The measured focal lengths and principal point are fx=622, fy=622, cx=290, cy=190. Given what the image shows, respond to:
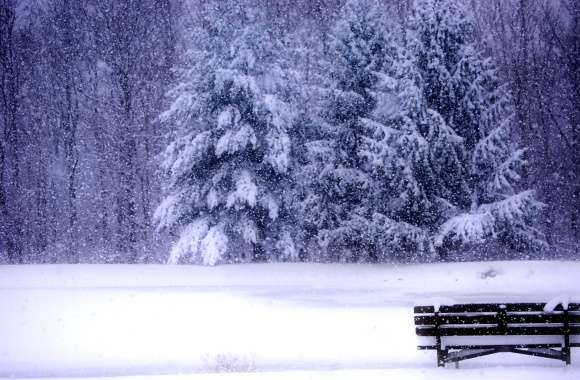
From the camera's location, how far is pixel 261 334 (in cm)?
1448

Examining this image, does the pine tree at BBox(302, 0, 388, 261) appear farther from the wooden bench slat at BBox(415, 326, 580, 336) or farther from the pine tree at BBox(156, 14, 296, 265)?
the wooden bench slat at BBox(415, 326, 580, 336)

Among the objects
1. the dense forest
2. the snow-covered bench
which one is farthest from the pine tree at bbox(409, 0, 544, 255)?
the snow-covered bench

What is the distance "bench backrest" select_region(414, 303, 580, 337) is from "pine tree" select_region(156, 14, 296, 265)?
19.2m

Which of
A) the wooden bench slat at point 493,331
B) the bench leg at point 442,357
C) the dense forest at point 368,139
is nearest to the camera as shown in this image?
the wooden bench slat at point 493,331

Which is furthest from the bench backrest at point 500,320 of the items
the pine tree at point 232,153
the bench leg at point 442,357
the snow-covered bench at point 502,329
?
the pine tree at point 232,153

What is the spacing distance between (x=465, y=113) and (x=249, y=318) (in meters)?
16.9

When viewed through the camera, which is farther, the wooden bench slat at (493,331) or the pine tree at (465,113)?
the pine tree at (465,113)

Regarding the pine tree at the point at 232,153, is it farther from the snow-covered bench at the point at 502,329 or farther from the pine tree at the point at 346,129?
the snow-covered bench at the point at 502,329

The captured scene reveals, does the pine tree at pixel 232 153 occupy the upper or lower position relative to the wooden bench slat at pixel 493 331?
upper

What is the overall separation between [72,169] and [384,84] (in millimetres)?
23729

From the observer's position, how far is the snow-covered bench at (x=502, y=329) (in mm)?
9711

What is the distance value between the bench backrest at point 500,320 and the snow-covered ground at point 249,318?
1.23 feet

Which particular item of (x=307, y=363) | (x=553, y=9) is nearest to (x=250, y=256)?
(x=307, y=363)

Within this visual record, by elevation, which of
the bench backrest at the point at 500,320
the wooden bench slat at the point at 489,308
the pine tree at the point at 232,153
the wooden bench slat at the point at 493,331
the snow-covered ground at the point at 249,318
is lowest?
the snow-covered ground at the point at 249,318
